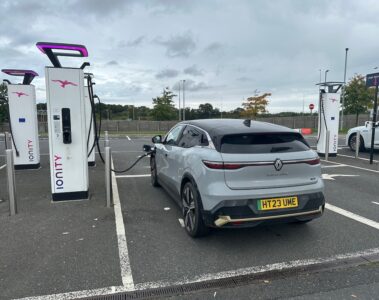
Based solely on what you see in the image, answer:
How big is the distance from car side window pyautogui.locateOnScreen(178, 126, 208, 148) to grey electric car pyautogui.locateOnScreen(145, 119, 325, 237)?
33mm

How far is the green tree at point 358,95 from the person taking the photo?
101ft

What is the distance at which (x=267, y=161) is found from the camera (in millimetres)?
3494

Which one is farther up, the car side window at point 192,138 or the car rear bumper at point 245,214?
the car side window at point 192,138

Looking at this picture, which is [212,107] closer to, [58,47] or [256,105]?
[256,105]

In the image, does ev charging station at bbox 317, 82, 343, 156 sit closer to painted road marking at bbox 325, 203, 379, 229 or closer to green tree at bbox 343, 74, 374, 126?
painted road marking at bbox 325, 203, 379, 229

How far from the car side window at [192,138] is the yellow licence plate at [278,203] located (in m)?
1.02

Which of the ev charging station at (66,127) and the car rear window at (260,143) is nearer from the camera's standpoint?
the car rear window at (260,143)

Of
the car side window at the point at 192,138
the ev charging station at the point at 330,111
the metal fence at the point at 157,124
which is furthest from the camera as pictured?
the metal fence at the point at 157,124

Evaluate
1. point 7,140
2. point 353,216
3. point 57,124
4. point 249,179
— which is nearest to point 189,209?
point 249,179

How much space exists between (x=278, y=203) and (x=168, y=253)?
4.66ft

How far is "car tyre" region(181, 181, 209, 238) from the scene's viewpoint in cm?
372

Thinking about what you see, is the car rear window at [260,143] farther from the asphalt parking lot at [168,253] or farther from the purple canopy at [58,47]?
the purple canopy at [58,47]

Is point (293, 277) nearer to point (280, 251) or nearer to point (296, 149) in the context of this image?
point (280, 251)

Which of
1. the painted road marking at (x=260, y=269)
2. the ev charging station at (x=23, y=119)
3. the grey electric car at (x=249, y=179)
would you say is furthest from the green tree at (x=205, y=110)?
the painted road marking at (x=260, y=269)
